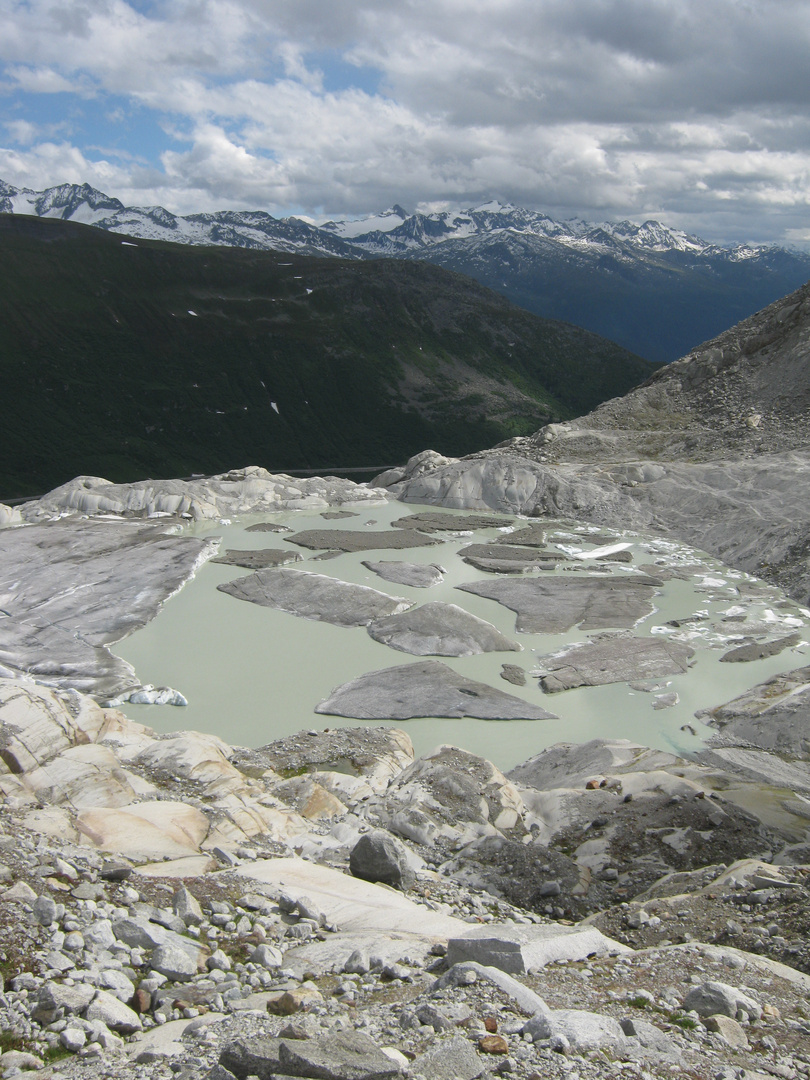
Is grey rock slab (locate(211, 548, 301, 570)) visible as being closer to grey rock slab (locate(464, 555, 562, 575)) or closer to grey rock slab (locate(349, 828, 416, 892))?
grey rock slab (locate(464, 555, 562, 575))

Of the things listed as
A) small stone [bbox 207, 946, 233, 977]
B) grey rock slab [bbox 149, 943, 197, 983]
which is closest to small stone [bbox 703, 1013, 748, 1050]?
small stone [bbox 207, 946, 233, 977]

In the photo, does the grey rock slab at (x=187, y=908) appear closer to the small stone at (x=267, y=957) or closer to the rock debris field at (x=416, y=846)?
the rock debris field at (x=416, y=846)

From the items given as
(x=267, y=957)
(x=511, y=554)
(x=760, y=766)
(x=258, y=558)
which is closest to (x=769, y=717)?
(x=760, y=766)

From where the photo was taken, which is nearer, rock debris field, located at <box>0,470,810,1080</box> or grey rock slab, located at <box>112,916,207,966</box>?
rock debris field, located at <box>0,470,810,1080</box>

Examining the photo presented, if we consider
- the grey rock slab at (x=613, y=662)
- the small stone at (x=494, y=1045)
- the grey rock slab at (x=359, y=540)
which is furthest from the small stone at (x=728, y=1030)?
the grey rock slab at (x=359, y=540)

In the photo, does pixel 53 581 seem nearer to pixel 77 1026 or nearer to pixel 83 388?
pixel 77 1026

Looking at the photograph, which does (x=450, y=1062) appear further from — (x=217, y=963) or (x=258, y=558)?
(x=258, y=558)
